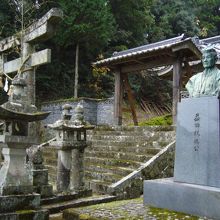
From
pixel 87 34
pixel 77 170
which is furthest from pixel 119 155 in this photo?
pixel 87 34

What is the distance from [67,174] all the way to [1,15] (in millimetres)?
16001

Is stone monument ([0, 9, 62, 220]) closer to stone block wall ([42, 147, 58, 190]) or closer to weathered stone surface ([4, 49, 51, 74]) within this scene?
weathered stone surface ([4, 49, 51, 74])

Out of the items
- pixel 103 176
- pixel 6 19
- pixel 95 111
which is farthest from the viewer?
pixel 6 19

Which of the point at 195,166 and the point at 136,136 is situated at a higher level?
the point at 136,136

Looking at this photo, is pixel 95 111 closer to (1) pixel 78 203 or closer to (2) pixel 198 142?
(1) pixel 78 203

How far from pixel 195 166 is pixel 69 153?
3336 mm

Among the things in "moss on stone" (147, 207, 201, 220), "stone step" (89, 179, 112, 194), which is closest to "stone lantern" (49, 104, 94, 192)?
"stone step" (89, 179, 112, 194)

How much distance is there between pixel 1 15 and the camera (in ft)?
69.4

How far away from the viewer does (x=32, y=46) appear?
10.8 metres

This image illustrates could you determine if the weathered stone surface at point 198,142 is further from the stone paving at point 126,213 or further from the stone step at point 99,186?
the stone step at point 99,186

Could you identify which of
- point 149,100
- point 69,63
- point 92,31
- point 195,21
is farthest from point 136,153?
point 195,21

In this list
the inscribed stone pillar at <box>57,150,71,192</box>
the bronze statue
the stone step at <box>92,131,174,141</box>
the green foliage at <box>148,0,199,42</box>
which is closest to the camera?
the bronze statue

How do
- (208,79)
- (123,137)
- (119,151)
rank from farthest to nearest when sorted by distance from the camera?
(123,137) → (119,151) → (208,79)

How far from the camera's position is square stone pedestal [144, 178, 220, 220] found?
536cm
